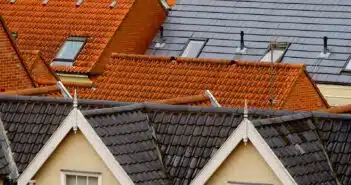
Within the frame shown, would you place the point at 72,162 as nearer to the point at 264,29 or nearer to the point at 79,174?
the point at 79,174

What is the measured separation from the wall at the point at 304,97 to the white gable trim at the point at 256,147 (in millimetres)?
23771

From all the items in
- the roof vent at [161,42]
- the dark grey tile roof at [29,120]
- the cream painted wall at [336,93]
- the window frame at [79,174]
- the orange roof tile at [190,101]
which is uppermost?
the roof vent at [161,42]

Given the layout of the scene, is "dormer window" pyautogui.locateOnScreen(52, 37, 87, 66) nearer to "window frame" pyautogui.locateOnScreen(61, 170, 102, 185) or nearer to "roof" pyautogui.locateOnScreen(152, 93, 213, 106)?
"roof" pyautogui.locateOnScreen(152, 93, 213, 106)

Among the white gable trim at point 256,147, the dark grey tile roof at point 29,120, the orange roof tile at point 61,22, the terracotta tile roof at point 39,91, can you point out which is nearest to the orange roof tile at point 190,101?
the terracotta tile roof at point 39,91

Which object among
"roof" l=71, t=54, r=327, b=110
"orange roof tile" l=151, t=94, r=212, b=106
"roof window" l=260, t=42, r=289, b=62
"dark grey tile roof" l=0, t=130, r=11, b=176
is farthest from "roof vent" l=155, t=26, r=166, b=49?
"dark grey tile roof" l=0, t=130, r=11, b=176

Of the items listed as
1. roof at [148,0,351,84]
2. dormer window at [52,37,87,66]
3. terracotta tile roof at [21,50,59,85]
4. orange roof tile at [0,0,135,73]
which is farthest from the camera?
orange roof tile at [0,0,135,73]

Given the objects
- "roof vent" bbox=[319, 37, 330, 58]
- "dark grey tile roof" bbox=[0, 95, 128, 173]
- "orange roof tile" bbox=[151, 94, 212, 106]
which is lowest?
"dark grey tile roof" bbox=[0, 95, 128, 173]

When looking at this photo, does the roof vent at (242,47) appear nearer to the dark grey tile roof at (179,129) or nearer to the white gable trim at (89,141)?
the dark grey tile roof at (179,129)

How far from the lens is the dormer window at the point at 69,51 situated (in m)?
81.1

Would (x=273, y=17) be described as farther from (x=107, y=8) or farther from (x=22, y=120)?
(x=22, y=120)

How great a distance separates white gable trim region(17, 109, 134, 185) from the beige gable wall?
141 millimetres

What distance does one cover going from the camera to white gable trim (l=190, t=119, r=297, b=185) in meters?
42.8

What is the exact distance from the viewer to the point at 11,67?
59500mm

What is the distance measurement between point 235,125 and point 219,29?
128 feet
